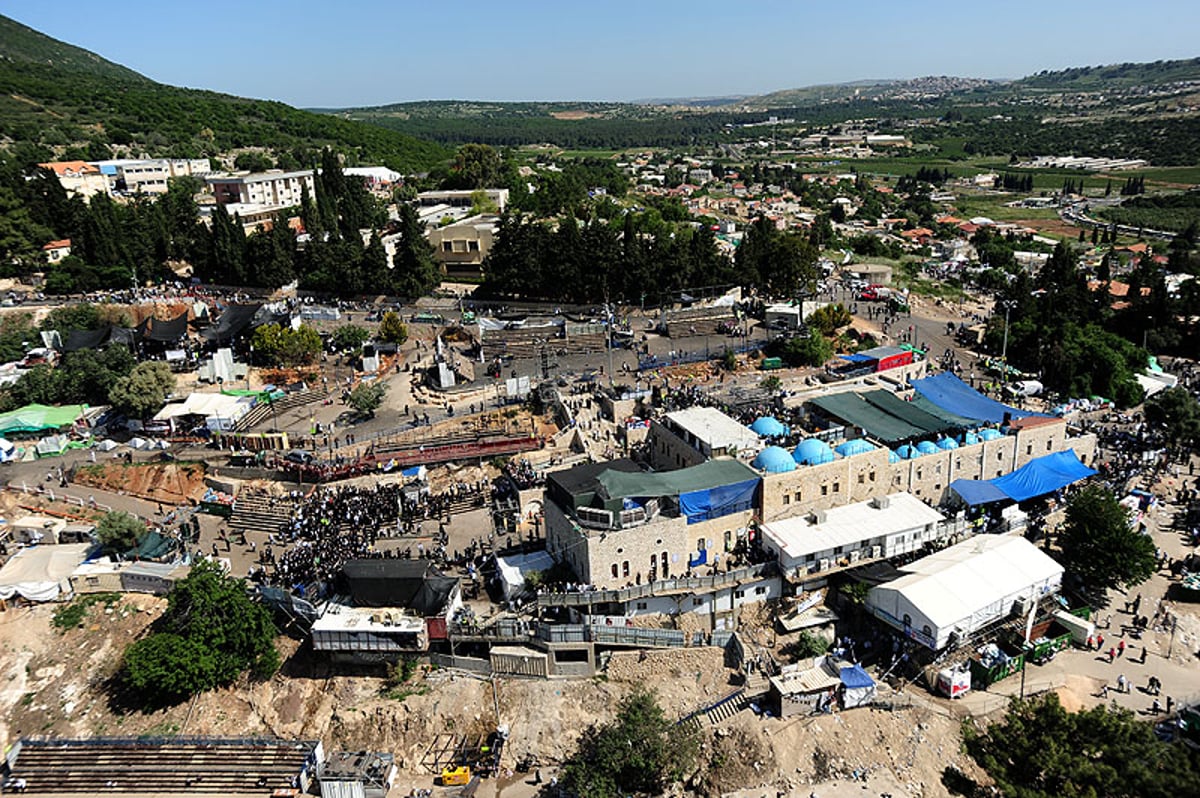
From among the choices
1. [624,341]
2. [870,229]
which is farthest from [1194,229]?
[624,341]

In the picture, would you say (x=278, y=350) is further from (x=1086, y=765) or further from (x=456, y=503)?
(x=1086, y=765)

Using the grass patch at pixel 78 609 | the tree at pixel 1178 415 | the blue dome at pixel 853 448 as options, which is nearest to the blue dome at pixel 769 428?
the blue dome at pixel 853 448

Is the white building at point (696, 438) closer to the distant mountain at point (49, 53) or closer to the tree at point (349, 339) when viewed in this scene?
the tree at point (349, 339)

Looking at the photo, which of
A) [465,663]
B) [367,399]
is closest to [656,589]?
[465,663]

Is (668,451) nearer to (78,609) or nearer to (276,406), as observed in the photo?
(276,406)

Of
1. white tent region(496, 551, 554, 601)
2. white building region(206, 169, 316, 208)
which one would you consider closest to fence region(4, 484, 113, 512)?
white tent region(496, 551, 554, 601)

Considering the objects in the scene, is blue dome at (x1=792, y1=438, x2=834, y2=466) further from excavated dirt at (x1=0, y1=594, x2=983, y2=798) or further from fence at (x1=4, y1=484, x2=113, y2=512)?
fence at (x1=4, y1=484, x2=113, y2=512)
